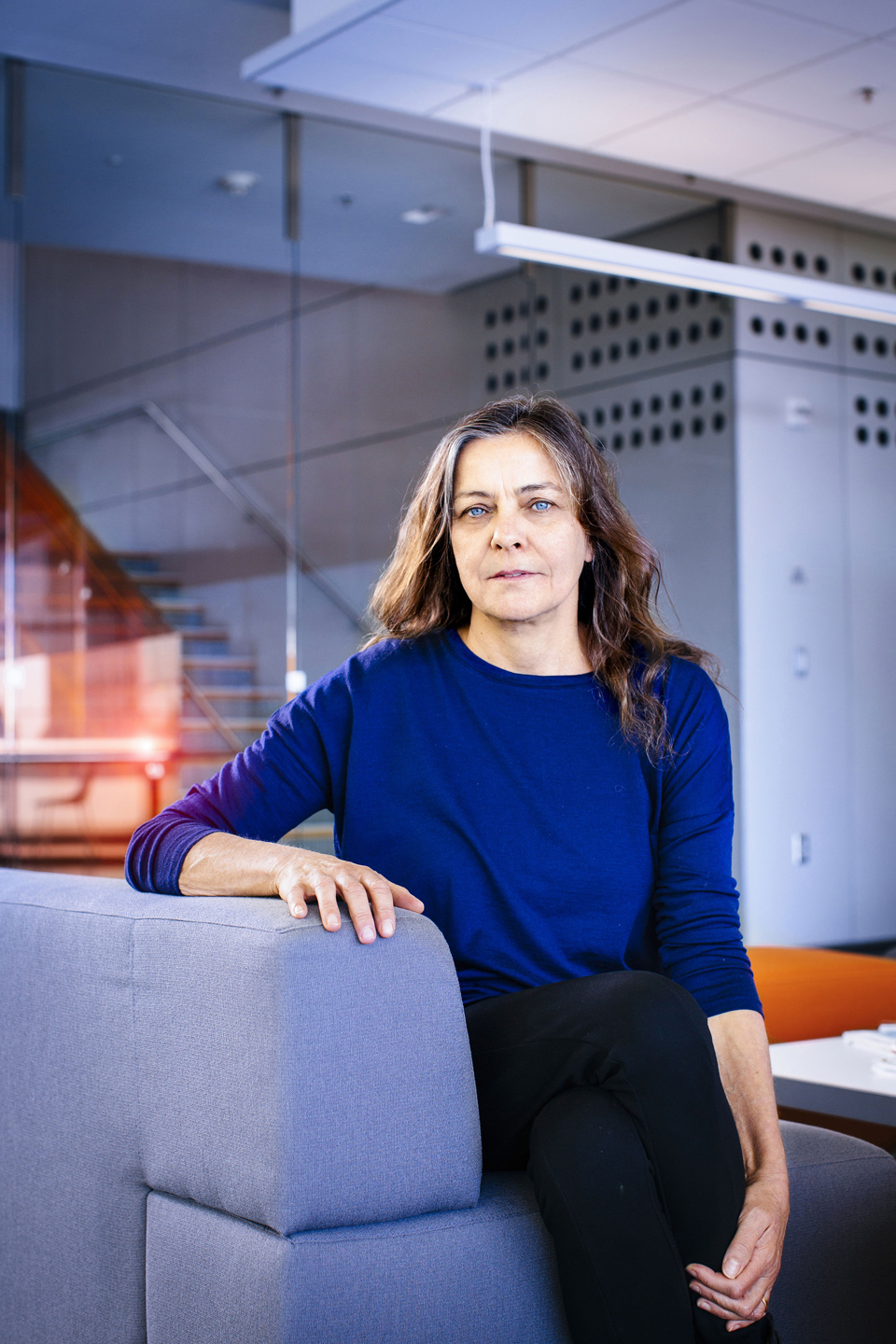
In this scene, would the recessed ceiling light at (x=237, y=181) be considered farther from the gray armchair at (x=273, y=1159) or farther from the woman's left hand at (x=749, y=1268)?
the woman's left hand at (x=749, y=1268)

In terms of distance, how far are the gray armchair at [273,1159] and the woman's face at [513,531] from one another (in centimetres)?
56

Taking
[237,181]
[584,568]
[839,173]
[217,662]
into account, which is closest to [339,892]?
[584,568]

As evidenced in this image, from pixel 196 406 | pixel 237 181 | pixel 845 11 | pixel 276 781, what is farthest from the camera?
pixel 237 181

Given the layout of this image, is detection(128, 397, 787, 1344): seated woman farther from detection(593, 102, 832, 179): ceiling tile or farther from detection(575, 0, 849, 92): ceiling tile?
detection(593, 102, 832, 179): ceiling tile

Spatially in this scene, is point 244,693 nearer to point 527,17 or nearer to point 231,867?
point 527,17

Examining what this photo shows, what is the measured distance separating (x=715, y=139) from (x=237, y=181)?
1.89m

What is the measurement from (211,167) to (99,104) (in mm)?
479

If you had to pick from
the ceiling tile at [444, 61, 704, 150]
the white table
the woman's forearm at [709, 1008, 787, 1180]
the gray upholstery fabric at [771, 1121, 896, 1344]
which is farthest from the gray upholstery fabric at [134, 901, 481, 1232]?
the ceiling tile at [444, 61, 704, 150]

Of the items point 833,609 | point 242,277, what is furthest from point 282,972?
point 833,609

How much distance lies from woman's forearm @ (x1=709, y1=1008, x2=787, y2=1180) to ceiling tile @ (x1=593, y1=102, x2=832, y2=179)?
4.50 m

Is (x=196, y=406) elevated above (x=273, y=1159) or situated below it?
above

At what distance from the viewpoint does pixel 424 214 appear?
629cm

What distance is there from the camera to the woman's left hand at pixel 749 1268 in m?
1.52

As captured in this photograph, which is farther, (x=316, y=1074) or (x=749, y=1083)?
(x=749, y=1083)
